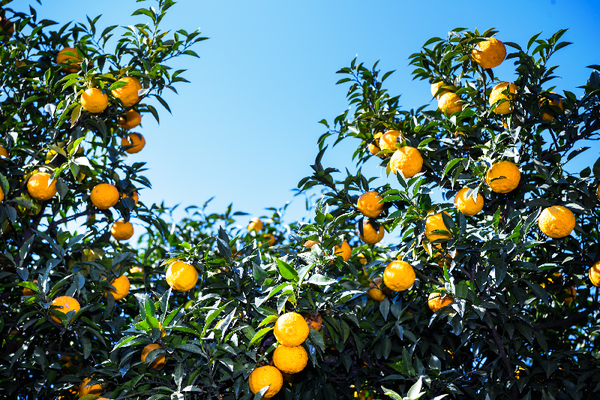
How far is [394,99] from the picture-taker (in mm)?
3229

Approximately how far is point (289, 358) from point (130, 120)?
221 cm

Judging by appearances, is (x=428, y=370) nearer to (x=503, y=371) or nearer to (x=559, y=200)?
(x=503, y=371)

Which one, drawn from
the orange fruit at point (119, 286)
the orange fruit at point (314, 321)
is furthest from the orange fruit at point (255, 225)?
the orange fruit at point (314, 321)

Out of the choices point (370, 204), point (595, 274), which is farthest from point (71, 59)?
point (595, 274)

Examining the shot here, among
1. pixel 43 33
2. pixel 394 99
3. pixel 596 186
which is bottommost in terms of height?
pixel 596 186

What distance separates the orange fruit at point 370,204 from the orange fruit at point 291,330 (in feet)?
3.13

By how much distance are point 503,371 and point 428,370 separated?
58 cm

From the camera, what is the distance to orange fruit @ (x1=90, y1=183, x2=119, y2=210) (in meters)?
2.91

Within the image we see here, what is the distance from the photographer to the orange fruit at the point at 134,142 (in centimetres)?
345

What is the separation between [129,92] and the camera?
3016 mm

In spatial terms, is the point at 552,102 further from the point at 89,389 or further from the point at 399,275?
the point at 89,389

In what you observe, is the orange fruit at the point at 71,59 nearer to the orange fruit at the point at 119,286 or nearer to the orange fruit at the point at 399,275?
the orange fruit at the point at 119,286

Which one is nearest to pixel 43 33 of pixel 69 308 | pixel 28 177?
pixel 28 177

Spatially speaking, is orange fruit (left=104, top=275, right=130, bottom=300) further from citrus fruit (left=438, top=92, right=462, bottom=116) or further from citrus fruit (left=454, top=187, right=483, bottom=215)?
citrus fruit (left=438, top=92, right=462, bottom=116)
